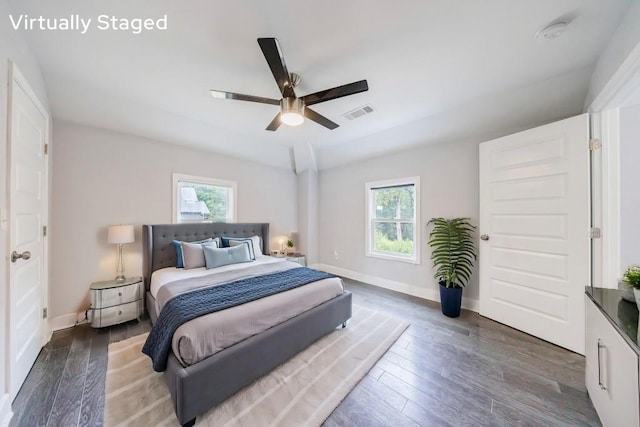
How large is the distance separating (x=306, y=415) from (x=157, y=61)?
3.03 metres

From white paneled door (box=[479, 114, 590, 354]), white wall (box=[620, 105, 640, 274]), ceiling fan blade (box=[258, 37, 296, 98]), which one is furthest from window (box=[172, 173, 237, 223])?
white wall (box=[620, 105, 640, 274])

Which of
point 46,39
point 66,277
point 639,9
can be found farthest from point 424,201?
point 66,277

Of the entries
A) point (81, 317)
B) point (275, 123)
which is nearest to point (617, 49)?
point (275, 123)

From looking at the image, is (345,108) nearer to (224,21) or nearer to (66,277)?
(224,21)

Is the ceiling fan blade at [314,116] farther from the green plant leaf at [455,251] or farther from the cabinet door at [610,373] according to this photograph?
the cabinet door at [610,373]

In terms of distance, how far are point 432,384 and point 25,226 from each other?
3440mm

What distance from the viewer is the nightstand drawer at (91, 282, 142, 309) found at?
2.46 m

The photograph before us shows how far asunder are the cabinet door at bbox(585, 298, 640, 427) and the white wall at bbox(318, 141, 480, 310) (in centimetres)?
157

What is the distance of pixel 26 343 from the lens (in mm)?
1776

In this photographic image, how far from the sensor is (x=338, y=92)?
74.6 inches

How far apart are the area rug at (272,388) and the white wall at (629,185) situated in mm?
2175

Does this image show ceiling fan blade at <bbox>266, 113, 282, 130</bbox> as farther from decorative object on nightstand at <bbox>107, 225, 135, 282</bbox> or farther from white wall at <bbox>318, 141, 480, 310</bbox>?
white wall at <bbox>318, 141, 480, 310</bbox>

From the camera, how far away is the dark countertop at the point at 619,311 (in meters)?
1.04

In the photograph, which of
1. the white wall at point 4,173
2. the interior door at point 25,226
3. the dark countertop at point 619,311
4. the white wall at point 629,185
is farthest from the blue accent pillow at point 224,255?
the white wall at point 629,185
